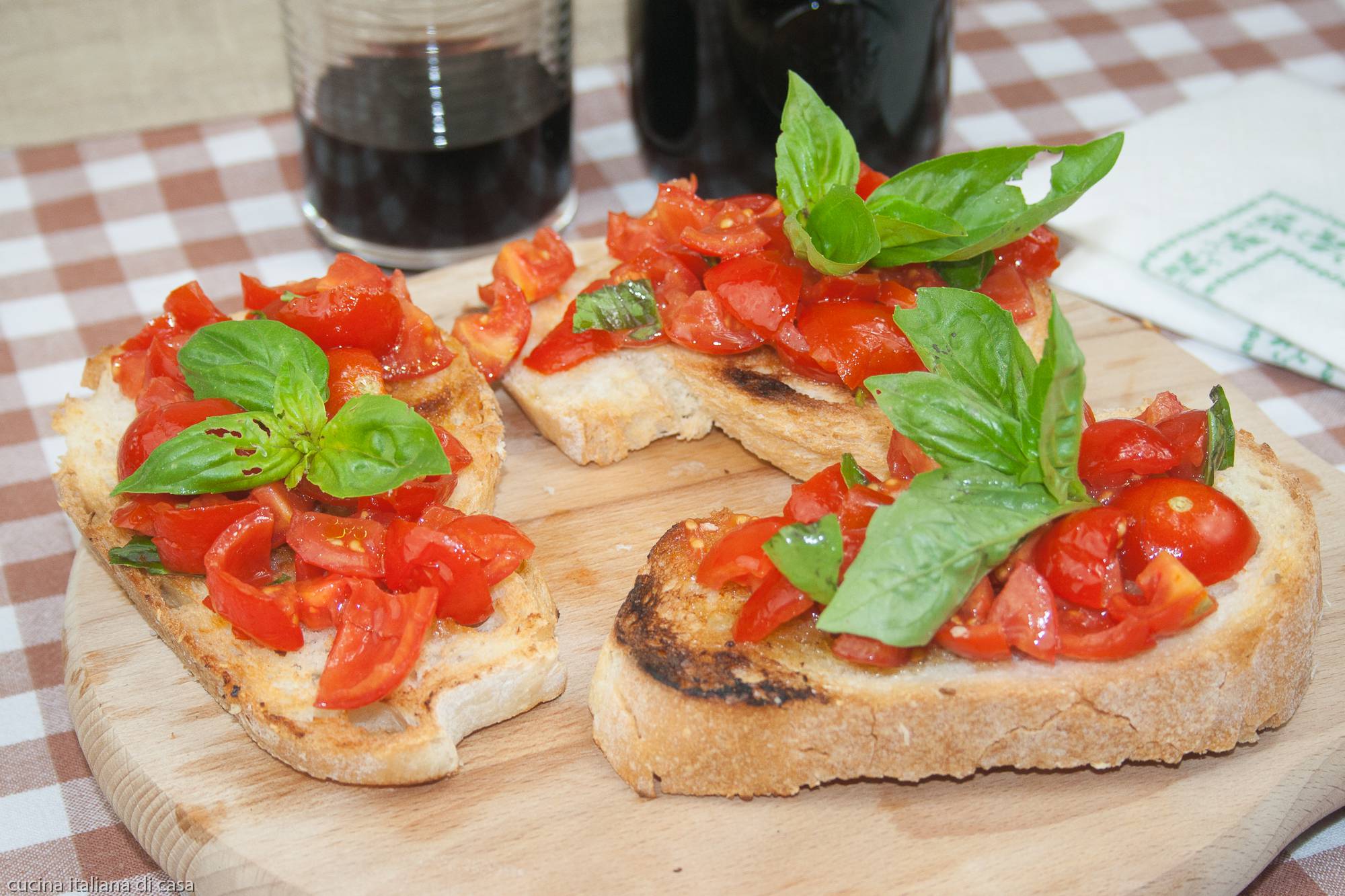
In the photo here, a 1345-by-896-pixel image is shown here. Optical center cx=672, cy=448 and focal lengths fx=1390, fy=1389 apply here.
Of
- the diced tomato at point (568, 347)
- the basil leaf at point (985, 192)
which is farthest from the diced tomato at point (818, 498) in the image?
the diced tomato at point (568, 347)

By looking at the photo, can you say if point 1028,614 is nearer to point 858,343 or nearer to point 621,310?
point 858,343

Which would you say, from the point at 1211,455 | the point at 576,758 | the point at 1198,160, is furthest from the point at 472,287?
the point at 1198,160

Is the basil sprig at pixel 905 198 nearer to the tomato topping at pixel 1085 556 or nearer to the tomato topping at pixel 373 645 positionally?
the tomato topping at pixel 1085 556

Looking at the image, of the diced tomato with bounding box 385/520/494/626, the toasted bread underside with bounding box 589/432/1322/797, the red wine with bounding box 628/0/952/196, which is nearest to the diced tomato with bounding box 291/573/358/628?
the diced tomato with bounding box 385/520/494/626

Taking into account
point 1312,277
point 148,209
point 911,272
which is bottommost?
point 148,209

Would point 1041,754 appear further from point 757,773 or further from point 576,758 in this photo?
point 576,758

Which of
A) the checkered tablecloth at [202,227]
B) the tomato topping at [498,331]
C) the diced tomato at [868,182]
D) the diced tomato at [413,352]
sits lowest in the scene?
the checkered tablecloth at [202,227]

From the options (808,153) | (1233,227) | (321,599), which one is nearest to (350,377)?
(321,599)

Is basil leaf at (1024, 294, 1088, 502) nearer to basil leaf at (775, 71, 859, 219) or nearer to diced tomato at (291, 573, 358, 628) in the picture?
basil leaf at (775, 71, 859, 219)
